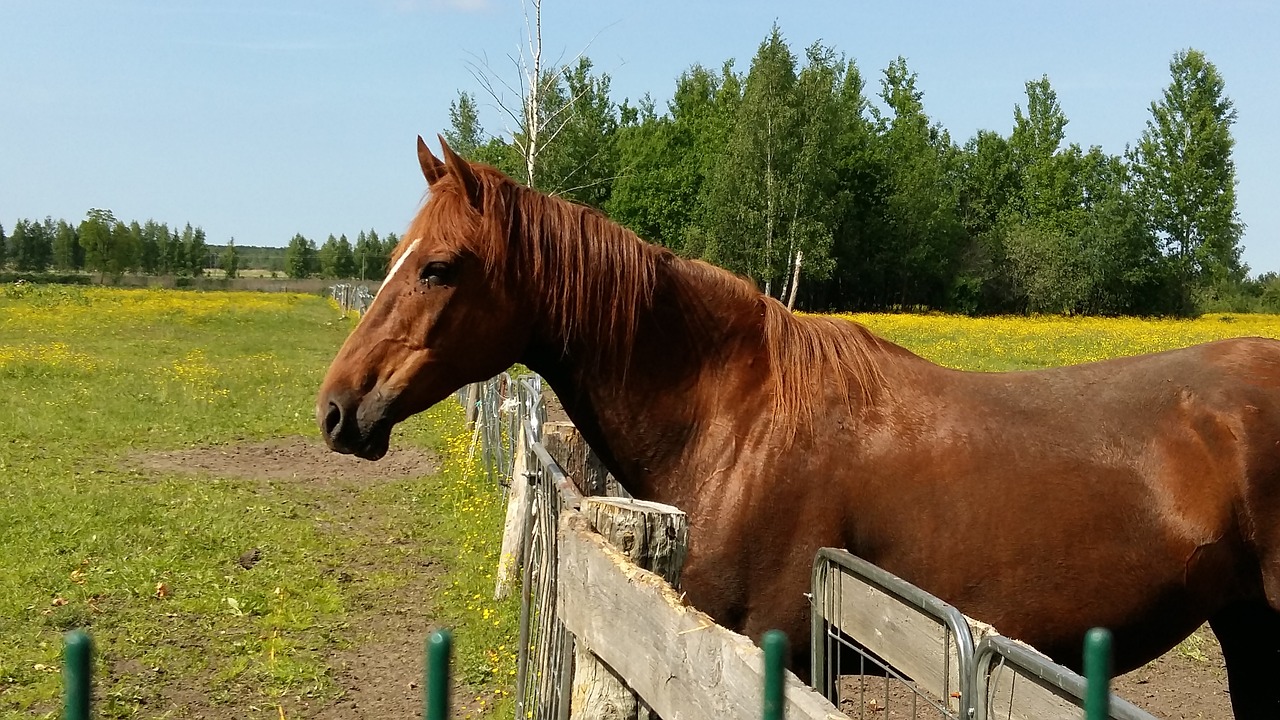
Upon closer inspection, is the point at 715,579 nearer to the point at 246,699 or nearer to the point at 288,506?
the point at 246,699

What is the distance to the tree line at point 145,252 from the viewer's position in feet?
222

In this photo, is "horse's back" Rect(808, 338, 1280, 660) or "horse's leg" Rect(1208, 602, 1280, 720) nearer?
"horse's back" Rect(808, 338, 1280, 660)

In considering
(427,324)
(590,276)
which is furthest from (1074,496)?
(427,324)

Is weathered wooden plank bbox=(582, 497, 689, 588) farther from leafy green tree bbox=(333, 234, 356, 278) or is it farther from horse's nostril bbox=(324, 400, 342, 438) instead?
leafy green tree bbox=(333, 234, 356, 278)

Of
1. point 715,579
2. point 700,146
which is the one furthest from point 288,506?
point 700,146

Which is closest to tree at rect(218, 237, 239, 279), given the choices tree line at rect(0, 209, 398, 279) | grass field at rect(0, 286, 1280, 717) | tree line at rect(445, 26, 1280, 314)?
tree line at rect(0, 209, 398, 279)

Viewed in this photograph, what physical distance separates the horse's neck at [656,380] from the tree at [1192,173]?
49621 mm

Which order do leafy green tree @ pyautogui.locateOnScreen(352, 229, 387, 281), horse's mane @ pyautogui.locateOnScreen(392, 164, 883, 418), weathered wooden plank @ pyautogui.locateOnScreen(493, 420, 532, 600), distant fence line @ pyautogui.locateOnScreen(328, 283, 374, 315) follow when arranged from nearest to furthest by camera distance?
horse's mane @ pyautogui.locateOnScreen(392, 164, 883, 418) < weathered wooden plank @ pyautogui.locateOnScreen(493, 420, 532, 600) < distant fence line @ pyautogui.locateOnScreen(328, 283, 374, 315) < leafy green tree @ pyautogui.locateOnScreen(352, 229, 387, 281)

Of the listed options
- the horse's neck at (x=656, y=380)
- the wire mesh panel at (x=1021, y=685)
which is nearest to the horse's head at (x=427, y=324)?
the horse's neck at (x=656, y=380)

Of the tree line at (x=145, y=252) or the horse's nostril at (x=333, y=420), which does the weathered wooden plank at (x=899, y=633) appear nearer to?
the horse's nostril at (x=333, y=420)

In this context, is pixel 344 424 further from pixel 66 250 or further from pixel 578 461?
pixel 66 250

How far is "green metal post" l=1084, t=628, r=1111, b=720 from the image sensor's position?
0.88m

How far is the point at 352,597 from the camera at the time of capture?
6141mm

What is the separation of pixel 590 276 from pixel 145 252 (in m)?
84.0
